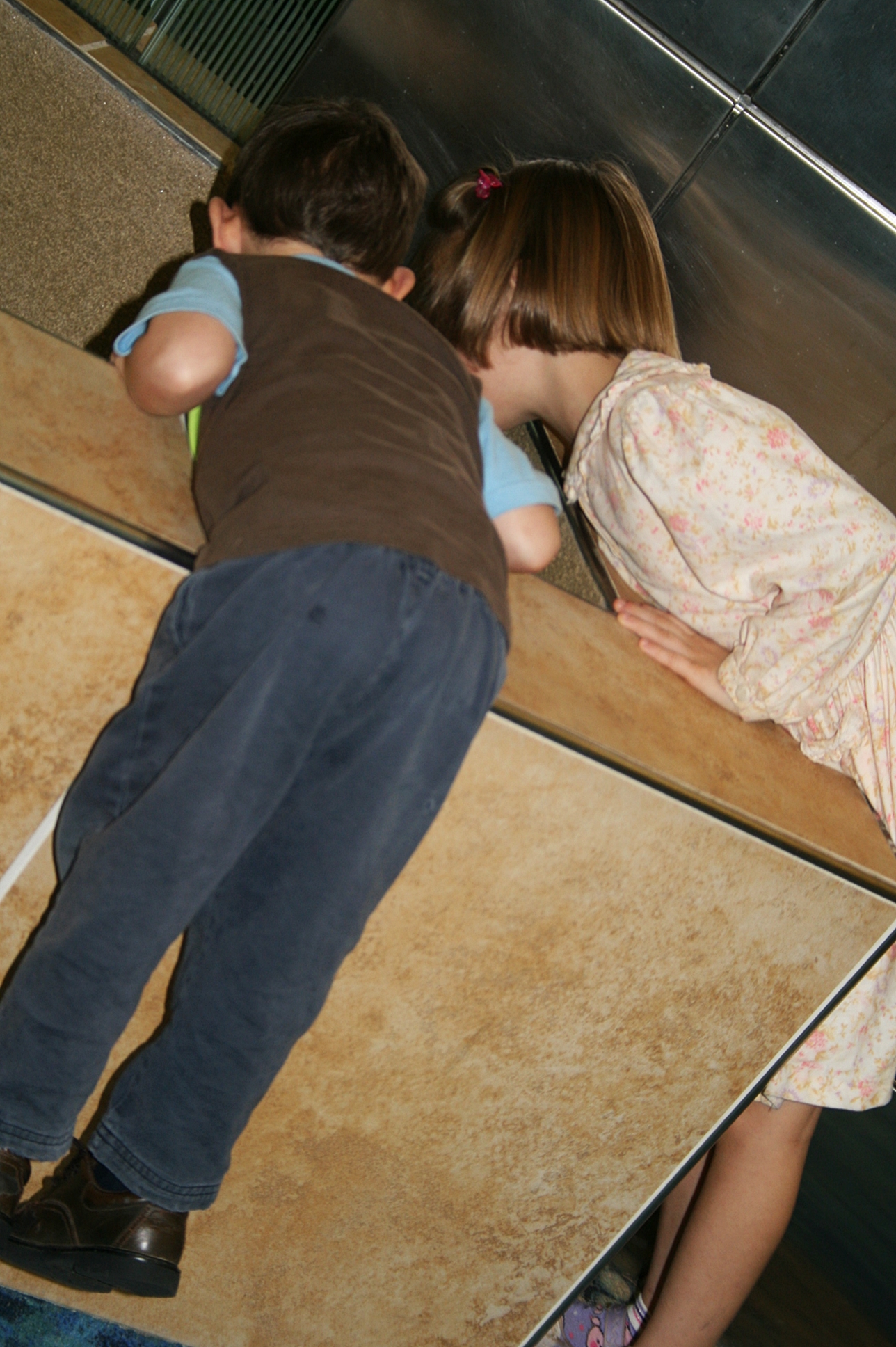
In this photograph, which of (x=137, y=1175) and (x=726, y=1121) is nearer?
(x=137, y=1175)

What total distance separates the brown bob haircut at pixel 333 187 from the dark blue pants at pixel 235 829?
1.43 feet

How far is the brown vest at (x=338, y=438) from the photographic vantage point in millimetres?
694

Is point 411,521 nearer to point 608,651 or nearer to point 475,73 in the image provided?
point 608,651

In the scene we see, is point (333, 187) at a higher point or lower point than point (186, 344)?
higher

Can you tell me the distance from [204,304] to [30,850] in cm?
47

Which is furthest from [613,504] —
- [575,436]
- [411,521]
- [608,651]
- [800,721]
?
[411,521]

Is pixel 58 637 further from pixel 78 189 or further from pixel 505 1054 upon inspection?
pixel 78 189

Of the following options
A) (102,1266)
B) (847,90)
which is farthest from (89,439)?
(847,90)

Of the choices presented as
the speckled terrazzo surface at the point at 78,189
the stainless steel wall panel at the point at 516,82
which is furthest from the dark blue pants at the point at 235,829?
the stainless steel wall panel at the point at 516,82

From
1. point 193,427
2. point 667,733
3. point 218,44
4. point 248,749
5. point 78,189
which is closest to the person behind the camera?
point 248,749

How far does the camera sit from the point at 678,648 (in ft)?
3.73

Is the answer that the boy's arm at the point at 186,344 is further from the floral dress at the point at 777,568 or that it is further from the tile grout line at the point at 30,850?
the floral dress at the point at 777,568

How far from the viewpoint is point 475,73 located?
1.62 meters

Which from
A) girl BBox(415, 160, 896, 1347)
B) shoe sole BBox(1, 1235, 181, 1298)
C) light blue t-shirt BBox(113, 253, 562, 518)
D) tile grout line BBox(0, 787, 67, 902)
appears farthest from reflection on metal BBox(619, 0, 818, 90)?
shoe sole BBox(1, 1235, 181, 1298)
